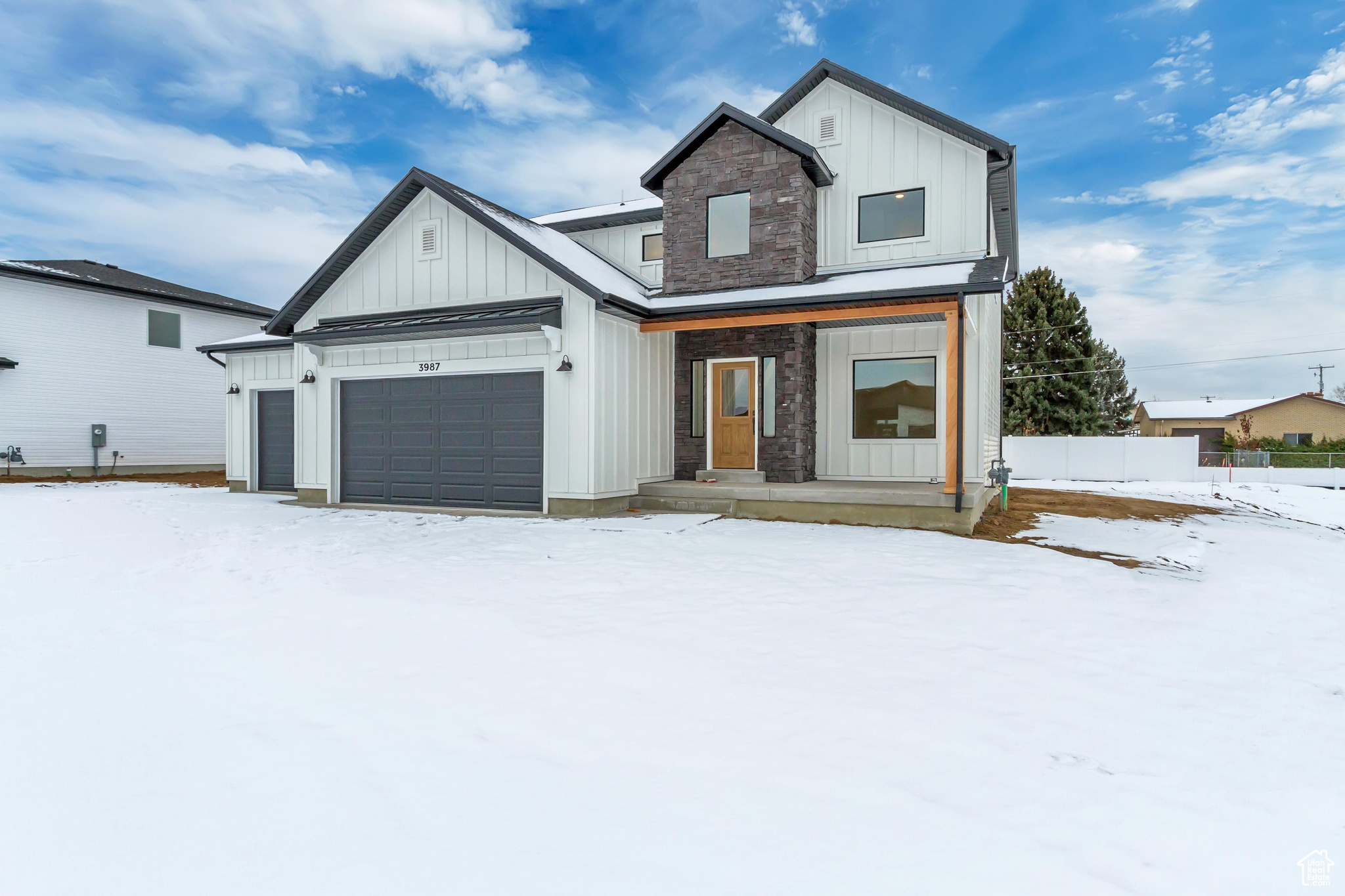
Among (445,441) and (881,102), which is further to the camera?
(881,102)

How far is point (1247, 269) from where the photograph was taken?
27422 mm

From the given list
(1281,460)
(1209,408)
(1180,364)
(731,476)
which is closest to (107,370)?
(731,476)

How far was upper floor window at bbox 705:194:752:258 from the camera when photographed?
12.0m

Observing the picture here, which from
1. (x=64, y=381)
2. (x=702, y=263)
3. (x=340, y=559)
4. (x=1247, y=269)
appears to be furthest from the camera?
(x=1247, y=269)

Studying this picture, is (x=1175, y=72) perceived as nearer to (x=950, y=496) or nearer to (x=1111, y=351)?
(x=1111, y=351)

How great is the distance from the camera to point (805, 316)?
1023 cm

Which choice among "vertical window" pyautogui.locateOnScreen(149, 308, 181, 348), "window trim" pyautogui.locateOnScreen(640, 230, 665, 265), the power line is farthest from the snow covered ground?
the power line

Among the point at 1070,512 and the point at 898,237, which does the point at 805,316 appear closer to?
the point at 898,237

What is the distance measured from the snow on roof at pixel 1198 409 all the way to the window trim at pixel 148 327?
55.7 m

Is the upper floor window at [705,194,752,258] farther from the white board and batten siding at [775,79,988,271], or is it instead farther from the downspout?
the downspout

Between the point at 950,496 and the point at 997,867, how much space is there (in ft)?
25.8

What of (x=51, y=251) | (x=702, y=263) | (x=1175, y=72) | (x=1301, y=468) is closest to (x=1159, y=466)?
(x=1301, y=468)

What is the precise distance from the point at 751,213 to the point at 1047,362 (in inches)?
770

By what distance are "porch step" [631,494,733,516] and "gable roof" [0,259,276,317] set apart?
18.6m
